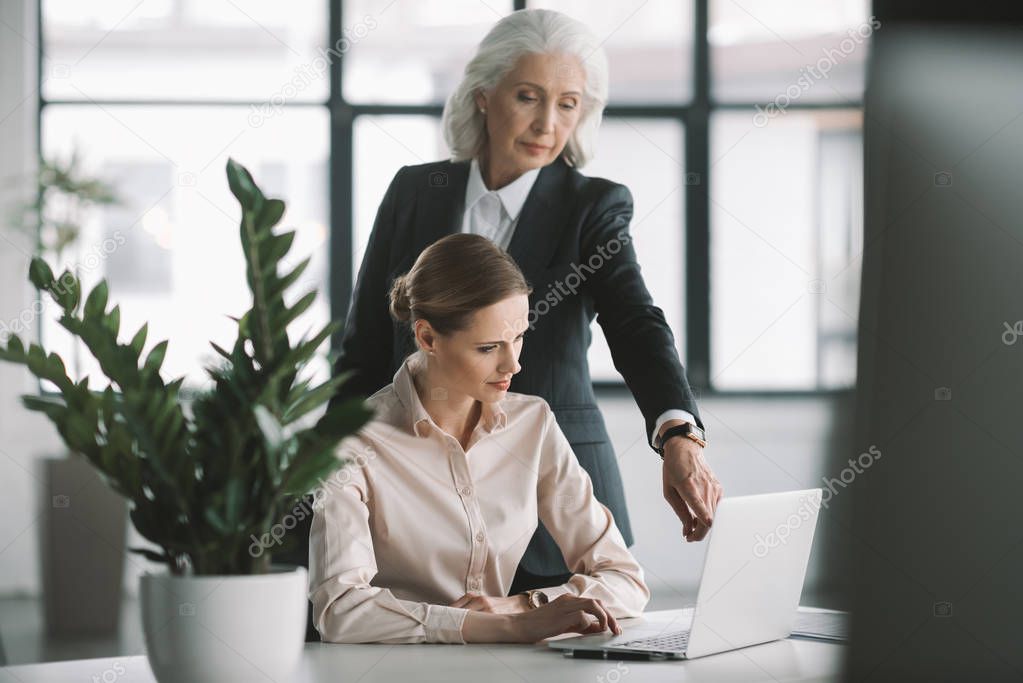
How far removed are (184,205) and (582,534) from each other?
3.58m

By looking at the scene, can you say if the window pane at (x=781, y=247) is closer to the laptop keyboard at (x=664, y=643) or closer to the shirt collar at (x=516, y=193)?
the shirt collar at (x=516, y=193)

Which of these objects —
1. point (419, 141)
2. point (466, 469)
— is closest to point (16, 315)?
point (419, 141)

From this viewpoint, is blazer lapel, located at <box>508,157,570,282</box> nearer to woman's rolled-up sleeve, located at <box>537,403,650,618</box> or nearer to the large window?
woman's rolled-up sleeve, located at <box>537,403,650,618</box>

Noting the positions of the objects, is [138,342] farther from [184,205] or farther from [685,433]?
[184,205]

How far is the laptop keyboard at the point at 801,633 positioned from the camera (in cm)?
143

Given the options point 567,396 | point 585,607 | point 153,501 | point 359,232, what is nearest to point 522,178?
point 567,396

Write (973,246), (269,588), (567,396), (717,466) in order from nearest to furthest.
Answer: (973,246), (269,588), (567,396), (717,466)

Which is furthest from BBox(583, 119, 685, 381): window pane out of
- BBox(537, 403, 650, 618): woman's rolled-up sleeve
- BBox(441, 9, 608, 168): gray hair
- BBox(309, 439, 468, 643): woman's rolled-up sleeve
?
BBox(309, 439, 468, 643): woman's rolled-up sleeve

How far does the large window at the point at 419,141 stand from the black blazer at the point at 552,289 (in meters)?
2.94

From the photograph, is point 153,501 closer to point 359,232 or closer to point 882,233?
point 882,233

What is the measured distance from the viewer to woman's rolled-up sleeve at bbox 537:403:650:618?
1.74 m

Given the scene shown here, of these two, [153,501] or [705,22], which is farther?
[705,22]

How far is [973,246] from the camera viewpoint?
0.79 m

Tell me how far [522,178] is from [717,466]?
3.12 metres
